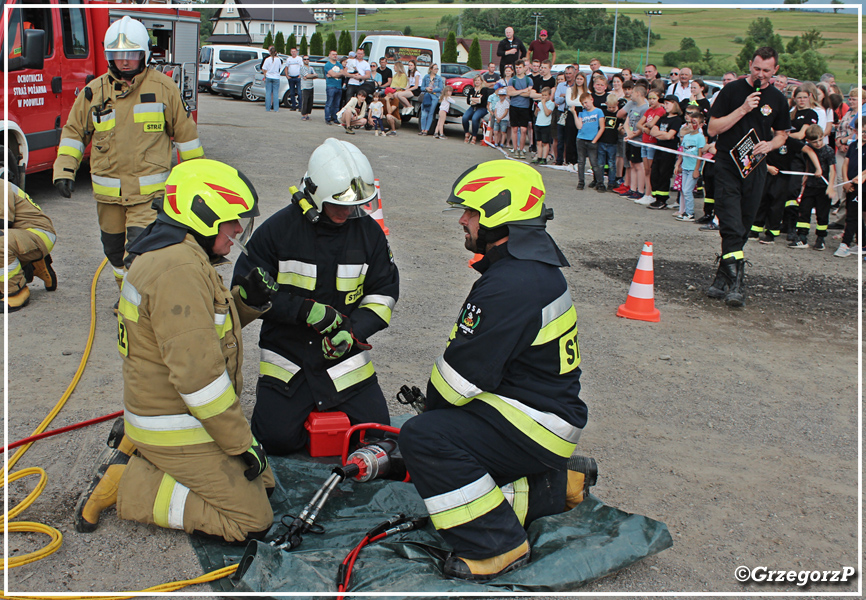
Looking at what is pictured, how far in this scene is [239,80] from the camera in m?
23.4

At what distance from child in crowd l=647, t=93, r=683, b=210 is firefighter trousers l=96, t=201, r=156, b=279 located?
26.4ft

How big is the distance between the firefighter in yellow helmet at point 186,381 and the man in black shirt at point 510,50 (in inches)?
597

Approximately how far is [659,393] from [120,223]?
4.08 meters

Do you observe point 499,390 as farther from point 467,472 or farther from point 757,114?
point 757,114

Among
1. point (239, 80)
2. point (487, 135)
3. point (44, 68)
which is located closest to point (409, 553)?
point (44, 68)

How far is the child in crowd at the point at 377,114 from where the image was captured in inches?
713

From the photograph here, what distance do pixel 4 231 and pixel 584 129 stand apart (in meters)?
9.33

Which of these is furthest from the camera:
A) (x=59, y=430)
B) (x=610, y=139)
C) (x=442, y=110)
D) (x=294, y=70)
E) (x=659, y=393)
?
(x=294, y=70)

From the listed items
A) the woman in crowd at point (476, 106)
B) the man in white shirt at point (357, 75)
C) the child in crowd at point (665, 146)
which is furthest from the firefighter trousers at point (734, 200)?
the man in white shirt at point (357, 75)

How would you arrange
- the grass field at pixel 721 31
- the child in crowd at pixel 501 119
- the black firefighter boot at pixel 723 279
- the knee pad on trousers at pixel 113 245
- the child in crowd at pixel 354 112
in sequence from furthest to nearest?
the grass field at pixel 721 31 → the child in crowd at pixel 354 112 → the child in crowd at pixel 501 119 → the black firefighter boot at pixel 723 279 → the knee pad on trousers at pixel 113 245

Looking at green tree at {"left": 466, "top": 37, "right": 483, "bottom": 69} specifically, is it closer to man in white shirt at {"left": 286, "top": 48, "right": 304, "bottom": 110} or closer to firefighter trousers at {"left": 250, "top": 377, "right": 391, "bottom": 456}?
man in white shirt at {"left": 286, "top": 48, "right": 304, "bottom": 110}

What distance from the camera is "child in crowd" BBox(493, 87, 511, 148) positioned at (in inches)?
641

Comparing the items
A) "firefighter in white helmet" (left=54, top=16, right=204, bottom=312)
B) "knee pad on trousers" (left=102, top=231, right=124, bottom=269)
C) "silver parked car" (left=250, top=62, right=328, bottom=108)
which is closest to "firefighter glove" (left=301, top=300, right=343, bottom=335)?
"firefighter in white helmet" (left=54, top=16, right=204, bottom=312)

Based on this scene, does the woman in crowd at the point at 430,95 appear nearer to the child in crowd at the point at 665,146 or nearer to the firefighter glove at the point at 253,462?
the child in crowd at the point at 665,146
